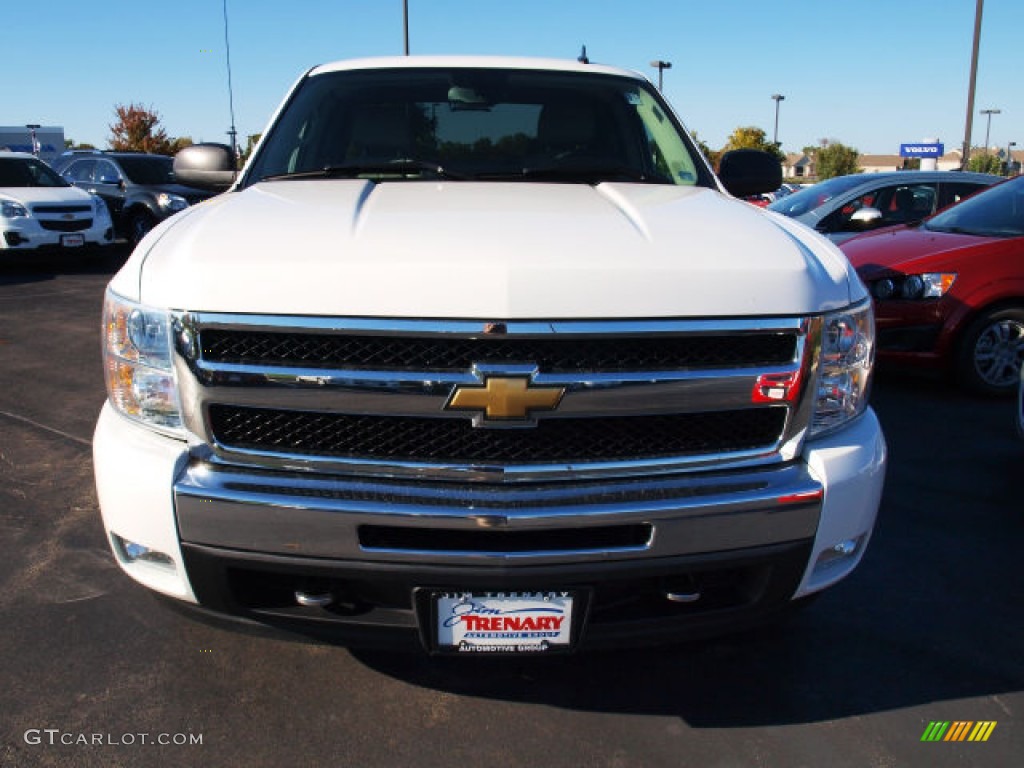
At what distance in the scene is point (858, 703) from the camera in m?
2.52

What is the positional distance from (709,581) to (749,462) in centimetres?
33

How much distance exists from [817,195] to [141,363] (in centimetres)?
900

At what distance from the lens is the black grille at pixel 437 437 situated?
80.7 inches

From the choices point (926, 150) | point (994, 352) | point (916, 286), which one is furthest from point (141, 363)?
point (926, 150)

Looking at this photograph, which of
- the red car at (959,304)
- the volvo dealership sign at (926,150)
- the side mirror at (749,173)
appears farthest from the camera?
the volvo dealership sign at (926,150)

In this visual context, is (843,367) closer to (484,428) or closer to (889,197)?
(484,428)

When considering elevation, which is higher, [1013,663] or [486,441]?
[486,441]

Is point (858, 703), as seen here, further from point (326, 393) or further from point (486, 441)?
point (326, 393)

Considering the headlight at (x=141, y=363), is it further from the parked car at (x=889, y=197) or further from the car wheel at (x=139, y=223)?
the car wheel at (x=139, y=223)

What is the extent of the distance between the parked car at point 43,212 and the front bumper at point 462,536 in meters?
11.7

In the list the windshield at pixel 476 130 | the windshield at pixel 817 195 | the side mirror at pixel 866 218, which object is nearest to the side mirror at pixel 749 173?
the windshield at pixel 476 130

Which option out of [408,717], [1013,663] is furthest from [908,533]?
[408,717]

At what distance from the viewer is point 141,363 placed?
2.13 metres

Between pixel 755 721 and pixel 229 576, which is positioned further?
pixel 755 721
